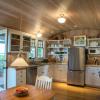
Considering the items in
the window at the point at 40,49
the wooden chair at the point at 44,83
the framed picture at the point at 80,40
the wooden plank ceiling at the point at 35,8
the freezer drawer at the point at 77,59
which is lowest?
the wooden chair at the point at 44,83

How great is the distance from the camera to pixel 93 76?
6164mm

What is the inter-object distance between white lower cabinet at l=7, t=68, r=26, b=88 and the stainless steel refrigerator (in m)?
2.31

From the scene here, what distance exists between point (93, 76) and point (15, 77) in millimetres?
3299

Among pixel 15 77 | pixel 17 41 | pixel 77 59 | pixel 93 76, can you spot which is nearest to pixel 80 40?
pixel 77 59

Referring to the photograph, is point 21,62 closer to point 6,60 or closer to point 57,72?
point 6,60

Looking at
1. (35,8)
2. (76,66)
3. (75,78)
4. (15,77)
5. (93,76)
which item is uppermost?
(35,8)

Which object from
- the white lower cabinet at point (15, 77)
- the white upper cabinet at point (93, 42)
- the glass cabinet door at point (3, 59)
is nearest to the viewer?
the white lower cabinet at point (15, 77)

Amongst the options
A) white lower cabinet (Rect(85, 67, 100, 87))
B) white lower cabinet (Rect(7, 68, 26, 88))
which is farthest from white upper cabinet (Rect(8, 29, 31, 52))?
white lower cabinet (Rect(85, 67, 100, 87))

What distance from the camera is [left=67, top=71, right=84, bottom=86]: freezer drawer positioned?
624cm

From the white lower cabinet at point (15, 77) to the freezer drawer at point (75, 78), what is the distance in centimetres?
229

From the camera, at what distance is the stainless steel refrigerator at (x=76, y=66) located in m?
6.27

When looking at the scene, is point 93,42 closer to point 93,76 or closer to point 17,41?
point 93,76

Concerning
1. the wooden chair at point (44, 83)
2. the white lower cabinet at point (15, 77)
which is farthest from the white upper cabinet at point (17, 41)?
A: the wooden chair at point (44, 83)

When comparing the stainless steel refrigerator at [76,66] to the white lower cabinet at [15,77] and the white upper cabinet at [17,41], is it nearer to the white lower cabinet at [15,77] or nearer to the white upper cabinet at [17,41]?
the white upper cabinet at [17,41]
